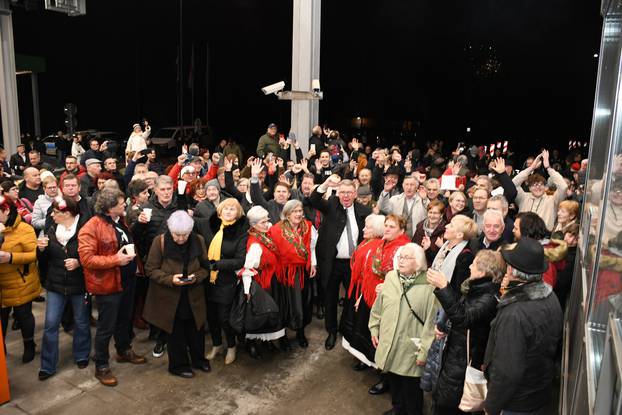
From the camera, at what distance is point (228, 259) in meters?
4.80

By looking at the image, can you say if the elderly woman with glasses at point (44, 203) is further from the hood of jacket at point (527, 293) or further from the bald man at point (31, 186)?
the hood of jacket at point (527, 293)

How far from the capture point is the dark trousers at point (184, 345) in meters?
4.77

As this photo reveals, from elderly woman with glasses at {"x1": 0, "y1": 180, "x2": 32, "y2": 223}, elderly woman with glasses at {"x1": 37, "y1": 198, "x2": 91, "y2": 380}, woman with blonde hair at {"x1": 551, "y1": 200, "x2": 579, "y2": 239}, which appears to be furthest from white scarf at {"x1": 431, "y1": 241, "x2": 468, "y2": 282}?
elderly woman with glasses at {"x1": 0, "y1": 180, "x2": 32, "y2": 223}

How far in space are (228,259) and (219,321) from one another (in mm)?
771

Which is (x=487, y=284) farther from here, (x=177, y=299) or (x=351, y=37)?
(x=351, y=37)

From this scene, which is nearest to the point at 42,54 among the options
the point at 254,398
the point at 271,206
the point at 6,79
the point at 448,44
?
the point at 6,79

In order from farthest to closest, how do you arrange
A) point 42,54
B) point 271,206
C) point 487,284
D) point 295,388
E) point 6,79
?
point 42,54
point 6,79
point 271,206
point 295,388
point 487,284

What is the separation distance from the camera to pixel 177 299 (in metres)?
4.63

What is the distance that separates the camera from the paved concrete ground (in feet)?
14.3


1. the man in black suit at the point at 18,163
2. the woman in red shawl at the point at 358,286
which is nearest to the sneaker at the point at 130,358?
the woman in red shawl at the point at 358,286

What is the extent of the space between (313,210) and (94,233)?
2578 mm

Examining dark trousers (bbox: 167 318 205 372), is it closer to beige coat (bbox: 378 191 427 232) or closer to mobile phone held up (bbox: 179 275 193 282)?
mobile phone held up (bbox: 179 275 193 282)

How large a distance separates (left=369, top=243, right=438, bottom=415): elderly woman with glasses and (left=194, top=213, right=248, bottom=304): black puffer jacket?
155cm

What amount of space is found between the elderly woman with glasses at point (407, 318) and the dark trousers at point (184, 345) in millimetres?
1904
